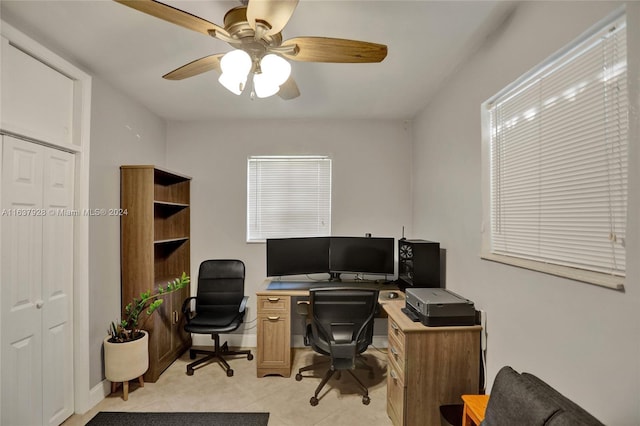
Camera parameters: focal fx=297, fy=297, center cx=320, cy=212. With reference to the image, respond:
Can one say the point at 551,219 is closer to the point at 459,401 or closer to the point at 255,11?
the point at 459,401

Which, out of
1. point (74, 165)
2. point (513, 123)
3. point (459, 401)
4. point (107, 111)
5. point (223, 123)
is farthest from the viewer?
point (223, 123)

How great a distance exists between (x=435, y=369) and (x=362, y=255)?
1.43 meters

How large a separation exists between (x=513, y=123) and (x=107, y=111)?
312cm

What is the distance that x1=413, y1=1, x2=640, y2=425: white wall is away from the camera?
1033mm

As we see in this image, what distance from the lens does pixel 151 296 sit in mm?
2680

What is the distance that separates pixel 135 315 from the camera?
2543mm

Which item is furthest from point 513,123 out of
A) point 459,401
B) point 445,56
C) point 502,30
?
point 459,401

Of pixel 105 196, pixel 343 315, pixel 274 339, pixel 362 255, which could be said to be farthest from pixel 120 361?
pixel 362 255

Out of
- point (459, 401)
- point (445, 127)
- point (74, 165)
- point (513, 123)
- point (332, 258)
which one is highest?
point (445, 127)

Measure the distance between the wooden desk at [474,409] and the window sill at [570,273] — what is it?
2.47 ft

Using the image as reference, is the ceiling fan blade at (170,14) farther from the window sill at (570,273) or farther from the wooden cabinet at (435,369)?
the wooden cabinet at (435,369)

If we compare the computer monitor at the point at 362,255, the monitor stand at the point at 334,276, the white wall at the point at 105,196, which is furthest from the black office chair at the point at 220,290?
the computer monitor at the point at 362,255

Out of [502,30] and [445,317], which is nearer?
[502,30]

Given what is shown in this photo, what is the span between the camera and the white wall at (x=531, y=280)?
103 centimetres
